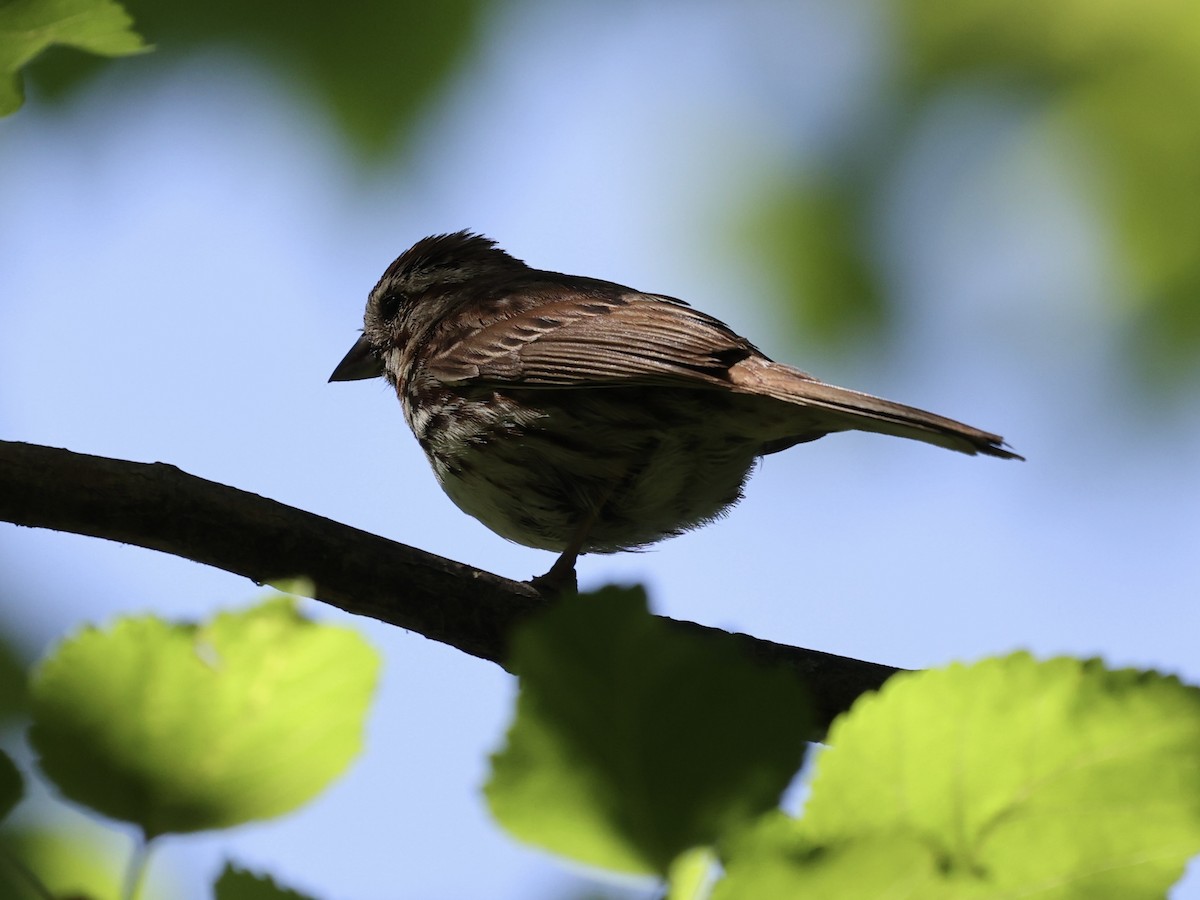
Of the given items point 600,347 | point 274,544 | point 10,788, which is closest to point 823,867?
point 10,788

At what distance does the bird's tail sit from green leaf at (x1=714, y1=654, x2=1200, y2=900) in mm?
2963

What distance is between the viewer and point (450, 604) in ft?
11.5

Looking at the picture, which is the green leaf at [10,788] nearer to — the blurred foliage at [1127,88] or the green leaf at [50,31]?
the green leaf at [50,31]

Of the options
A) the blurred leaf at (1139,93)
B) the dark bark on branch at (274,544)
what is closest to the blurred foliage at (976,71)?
the blurred leaf at (1139,93)

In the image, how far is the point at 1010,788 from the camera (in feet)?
3.21

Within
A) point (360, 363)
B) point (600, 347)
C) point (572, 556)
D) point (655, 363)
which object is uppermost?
point (360, 363)

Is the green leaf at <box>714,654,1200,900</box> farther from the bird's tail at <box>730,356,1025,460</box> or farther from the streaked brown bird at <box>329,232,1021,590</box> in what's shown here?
the streaked brown bird at <box>329,232,1021,590</box>

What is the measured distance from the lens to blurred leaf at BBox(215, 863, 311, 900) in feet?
3.18

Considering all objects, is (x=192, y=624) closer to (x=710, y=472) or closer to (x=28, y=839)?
(x=28, y=839)

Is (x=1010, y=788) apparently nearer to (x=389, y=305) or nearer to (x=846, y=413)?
(x=846, y=413)

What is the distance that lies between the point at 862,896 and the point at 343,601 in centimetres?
255

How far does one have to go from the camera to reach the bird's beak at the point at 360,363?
690 cm

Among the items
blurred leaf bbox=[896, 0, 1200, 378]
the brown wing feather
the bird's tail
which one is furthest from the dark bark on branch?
blurred leaf bbox=[896, 0, 1200, 378]

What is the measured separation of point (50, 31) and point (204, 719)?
37.6 inches
